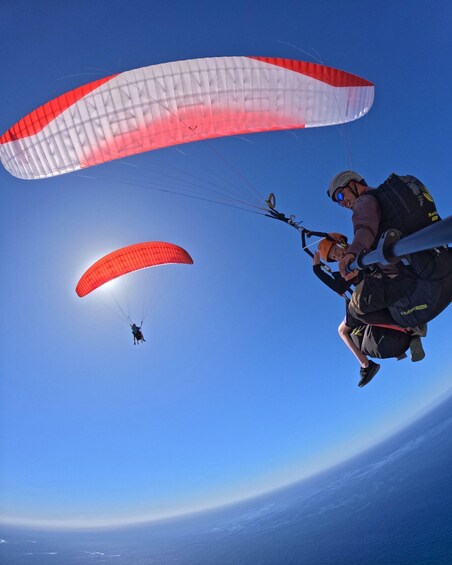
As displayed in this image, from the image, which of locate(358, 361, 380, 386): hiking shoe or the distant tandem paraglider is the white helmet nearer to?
locate(358, 361, 380, 386): hiking shoe

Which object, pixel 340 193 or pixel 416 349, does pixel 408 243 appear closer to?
pixel 340 193

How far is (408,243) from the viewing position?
5.94 feet

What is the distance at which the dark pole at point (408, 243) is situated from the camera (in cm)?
145

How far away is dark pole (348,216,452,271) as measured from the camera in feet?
4.76

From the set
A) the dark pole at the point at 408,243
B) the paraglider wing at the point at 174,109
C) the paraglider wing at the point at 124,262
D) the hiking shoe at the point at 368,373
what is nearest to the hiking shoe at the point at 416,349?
the hiking shoe at the point at 368,373

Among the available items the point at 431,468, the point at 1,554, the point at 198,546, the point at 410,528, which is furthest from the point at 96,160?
the point at 1,554

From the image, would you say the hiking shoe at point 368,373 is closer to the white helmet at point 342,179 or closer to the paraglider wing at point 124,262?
the white helmet at point 342,179

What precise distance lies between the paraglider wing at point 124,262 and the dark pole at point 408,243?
1317 cm

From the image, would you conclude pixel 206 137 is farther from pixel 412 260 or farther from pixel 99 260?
pixel 99 260

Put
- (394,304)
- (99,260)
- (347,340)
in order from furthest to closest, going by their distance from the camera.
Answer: (99,260), (347,340), (394,304)

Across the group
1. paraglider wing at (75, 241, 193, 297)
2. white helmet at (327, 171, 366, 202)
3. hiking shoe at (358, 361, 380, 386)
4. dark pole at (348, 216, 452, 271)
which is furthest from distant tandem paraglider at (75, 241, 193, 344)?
dark pole at (348, 216, 452, 271)

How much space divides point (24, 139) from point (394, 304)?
8.98 metres

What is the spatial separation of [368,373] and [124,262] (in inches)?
491

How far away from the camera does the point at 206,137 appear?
8.41 m
